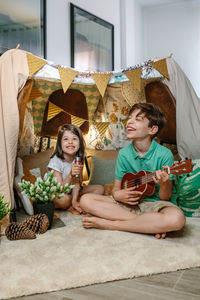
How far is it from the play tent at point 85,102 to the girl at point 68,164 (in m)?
0.32

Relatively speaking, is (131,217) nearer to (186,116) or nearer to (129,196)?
(129,196)

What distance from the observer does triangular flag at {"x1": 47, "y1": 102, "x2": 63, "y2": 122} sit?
2.69 metres

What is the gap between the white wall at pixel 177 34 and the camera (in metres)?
4.70

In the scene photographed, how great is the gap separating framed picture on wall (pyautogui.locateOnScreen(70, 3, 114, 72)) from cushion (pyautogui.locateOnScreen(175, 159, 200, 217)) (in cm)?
206

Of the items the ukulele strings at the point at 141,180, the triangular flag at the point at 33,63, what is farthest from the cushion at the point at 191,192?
the triangular flag at the point at 33,63

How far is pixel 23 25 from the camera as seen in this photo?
2836mm

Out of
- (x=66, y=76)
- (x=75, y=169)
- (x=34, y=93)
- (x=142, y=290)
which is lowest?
(x=142, y=290)

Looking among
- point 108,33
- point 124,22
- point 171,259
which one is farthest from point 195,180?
point 124,22

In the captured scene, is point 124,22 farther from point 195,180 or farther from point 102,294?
point 102,294

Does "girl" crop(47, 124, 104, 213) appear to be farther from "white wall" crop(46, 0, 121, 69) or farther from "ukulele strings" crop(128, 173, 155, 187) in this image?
"white wall" crop(46, 0, 121, 69)

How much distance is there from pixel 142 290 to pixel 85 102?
78.9 inches

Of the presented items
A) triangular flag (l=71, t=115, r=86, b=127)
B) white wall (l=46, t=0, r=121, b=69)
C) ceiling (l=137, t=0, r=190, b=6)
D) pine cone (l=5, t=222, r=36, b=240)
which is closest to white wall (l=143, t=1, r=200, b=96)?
ceiling (l=137, t=0, r=190, b=6)

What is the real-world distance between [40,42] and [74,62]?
1.76ft

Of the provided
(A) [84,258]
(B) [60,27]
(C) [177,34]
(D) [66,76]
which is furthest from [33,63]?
(C) [177,34]
